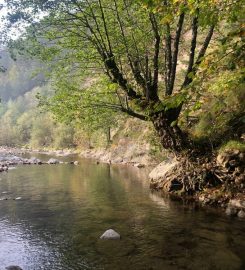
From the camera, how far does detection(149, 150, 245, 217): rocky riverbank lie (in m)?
14.8

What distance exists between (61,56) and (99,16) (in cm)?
310

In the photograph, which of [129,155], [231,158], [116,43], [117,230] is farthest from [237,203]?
[129,155]

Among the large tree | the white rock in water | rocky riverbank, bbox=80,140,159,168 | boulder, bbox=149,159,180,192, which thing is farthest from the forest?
rocky riverbank, bbox=80,140,159,168

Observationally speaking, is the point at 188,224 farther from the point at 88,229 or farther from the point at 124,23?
the point at 124,23

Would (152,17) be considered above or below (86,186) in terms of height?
above

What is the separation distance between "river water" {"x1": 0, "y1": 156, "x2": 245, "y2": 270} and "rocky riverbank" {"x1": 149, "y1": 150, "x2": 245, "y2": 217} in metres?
1.03

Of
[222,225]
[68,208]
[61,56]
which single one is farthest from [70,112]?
[222,225]

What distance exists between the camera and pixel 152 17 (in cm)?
1498

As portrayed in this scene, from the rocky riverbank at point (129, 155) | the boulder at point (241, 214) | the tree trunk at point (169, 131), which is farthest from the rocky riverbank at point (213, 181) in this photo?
the rocky riverbank at point (129, 155)

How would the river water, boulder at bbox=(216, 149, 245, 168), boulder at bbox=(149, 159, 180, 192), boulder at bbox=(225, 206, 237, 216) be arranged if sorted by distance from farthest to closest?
boulder at bbox=(149, 159, 180, 192) → boulder at bbox=(216, 149, 245, 168) → boulder at bbox=(225, 206, 237, 216) → the river water

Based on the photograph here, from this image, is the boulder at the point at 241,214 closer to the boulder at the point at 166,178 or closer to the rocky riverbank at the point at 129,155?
the boulder at the point at 166,178

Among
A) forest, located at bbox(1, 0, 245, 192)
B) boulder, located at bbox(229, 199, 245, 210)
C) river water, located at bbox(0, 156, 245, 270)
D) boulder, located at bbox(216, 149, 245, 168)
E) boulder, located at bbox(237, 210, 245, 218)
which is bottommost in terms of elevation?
river water, located at bbox(0, 156, 245, 270)

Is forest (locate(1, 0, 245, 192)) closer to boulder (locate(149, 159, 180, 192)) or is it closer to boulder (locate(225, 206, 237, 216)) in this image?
boulder (locate(149, 159, 180, 192))

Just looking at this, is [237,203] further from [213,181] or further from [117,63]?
[117,63]
